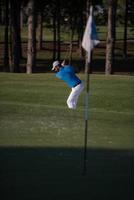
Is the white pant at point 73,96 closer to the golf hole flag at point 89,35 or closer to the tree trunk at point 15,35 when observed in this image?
the golf hole flag at point 89,35

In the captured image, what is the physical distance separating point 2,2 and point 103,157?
150ft

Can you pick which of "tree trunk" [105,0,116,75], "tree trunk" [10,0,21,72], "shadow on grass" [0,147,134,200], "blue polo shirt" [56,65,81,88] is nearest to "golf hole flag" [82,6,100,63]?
"shadow on grass" [0,147,134,200]

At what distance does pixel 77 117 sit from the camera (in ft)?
67.6

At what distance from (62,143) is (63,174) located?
3.92 metres

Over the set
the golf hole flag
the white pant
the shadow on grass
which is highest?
the golf hole flag

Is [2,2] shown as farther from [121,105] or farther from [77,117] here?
[77,117]

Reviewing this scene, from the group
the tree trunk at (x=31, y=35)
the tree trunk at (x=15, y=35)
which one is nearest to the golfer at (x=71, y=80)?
the tree trunk at (x=31, y=35)

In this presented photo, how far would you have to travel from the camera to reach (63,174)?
11.5 meters

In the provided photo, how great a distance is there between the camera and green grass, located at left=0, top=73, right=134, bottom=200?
1042cm

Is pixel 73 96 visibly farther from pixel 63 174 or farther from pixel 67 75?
pixel 63 174

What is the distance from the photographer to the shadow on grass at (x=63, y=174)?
32.7 feet

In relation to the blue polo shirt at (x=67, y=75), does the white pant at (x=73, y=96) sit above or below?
below

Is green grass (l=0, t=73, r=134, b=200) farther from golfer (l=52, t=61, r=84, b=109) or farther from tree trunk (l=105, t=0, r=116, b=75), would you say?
tree trunk (l=105, t=0, r=116, b=75)

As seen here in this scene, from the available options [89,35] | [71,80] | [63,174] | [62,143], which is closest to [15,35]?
[71,80]
